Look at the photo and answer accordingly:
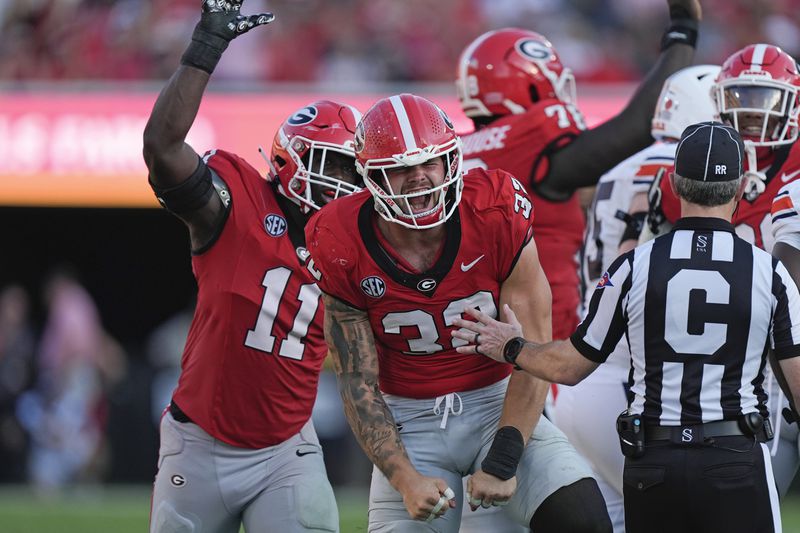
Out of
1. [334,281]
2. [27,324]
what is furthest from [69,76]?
[334,281]

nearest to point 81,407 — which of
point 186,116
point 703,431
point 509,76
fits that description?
point 509,76

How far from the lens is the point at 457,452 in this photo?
12.8ft

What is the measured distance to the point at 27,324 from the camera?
12422 mm

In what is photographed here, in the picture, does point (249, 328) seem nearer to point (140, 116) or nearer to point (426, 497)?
point (426, 497)

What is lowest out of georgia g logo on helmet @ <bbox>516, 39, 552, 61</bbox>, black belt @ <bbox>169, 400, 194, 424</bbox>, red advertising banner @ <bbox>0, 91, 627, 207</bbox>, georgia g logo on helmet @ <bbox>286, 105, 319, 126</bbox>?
red advertising banner @ <bbox>0, 91, 627, 207</bbox>

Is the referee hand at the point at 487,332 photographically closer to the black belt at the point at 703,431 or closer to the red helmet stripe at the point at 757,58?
the black belt at the point at 703,431

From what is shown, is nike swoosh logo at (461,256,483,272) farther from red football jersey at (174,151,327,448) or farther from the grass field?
the grass field

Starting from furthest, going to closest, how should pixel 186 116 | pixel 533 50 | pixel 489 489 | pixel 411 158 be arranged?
pixel 533 50
pixel 186 116
pixel 411 158
pixel 489 489

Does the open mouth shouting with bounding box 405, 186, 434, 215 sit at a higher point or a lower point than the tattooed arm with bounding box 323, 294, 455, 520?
higher

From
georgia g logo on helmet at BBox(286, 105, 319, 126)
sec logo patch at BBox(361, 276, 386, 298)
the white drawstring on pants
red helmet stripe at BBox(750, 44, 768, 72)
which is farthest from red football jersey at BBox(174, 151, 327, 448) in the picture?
red helmet stripe at BBox(750, 44, 768, 72)

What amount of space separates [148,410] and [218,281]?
7655 mm

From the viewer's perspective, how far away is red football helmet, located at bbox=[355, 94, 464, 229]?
147 inches

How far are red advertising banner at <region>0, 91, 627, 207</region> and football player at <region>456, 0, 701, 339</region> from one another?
489 centimetres

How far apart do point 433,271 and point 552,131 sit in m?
1.67
